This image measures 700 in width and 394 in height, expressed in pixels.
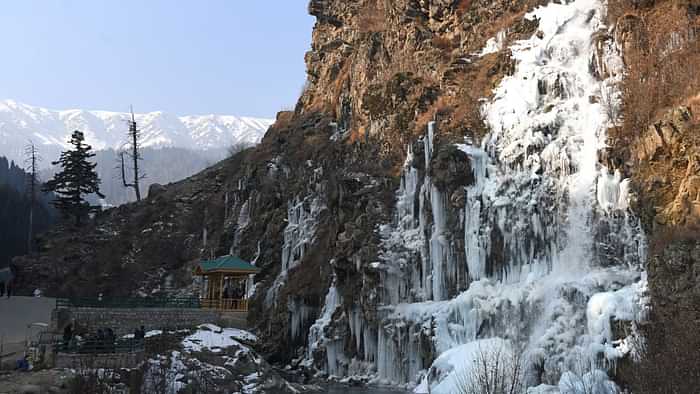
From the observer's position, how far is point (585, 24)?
38.2 m

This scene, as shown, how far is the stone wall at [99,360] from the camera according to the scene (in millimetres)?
23656

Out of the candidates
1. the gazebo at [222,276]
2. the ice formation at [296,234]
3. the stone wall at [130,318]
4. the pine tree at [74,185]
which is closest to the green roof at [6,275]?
the pine tree at [74,185]

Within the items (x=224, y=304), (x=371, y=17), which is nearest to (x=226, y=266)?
(x=224, y=304)

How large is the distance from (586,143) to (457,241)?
7.45m

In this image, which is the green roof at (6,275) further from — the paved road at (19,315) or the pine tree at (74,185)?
the paved road at (19,315)

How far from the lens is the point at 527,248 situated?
31484 mm

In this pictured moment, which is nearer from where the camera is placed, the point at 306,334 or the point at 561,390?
the point at 561,390

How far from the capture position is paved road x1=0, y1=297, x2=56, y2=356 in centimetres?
2913

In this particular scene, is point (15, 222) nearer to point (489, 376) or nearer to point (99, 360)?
point (99, 360)

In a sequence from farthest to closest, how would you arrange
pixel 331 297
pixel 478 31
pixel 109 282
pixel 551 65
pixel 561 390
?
1. pixel 109 282
2. pixel 478 31
3. pixel 331 297
4. pixel 551 65
5. pixel 561 390

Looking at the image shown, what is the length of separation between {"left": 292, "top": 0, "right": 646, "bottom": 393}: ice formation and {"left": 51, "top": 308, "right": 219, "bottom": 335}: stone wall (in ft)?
30.5

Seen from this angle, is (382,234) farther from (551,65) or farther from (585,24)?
(585,24)

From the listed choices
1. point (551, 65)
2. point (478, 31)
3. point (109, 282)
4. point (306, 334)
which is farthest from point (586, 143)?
point (109, 282)

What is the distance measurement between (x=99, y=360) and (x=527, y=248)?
18.0 m
